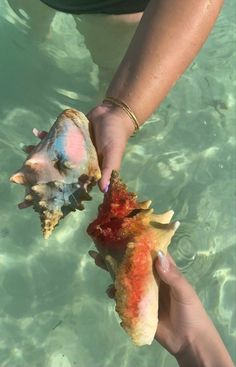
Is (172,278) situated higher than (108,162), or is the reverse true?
(108,162)

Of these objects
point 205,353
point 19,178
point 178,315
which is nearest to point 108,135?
point 19,178

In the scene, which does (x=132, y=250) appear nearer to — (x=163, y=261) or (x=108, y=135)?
(x=163, y=261)

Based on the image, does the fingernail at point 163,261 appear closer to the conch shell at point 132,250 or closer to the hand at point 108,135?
the conch shell at point 132,250

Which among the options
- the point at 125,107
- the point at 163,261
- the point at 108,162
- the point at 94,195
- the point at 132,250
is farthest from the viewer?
the point at 94,195

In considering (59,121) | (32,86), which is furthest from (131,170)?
(59,121)

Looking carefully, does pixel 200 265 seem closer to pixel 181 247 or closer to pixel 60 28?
pixel 181 247

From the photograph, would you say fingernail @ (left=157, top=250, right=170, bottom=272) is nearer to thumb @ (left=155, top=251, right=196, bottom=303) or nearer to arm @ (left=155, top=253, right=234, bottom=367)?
thumb @ (left=155, top=251, right=196, bottom=303)

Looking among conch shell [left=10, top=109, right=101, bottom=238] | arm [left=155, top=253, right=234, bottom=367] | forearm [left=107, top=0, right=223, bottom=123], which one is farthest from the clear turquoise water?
conch shell [left=10, top=109, right=101, bottom=238]
